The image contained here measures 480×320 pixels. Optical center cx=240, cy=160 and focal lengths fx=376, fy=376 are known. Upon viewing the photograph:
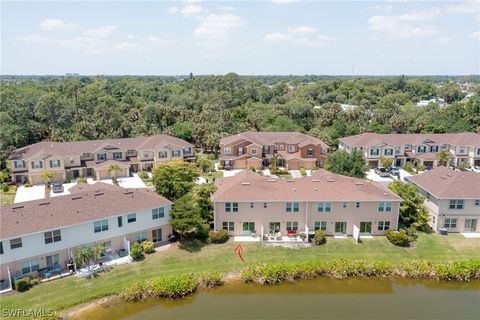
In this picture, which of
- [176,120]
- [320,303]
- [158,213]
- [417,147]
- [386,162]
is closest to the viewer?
[320,303]

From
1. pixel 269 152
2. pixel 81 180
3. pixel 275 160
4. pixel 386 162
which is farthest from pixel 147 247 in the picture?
pixel 386 162

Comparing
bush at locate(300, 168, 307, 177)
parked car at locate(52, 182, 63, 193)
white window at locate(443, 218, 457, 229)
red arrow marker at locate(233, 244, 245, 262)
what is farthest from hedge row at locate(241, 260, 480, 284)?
parked car at locate(52, 182, 63, 193)

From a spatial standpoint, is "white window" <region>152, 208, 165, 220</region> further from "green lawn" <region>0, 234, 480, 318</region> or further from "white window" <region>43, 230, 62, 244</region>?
"white window" <region>43, 230, 62, 244</region>

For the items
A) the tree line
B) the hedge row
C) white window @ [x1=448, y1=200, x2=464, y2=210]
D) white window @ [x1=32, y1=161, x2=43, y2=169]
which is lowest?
the hedge row

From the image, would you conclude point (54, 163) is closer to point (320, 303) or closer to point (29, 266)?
point (29, 266)

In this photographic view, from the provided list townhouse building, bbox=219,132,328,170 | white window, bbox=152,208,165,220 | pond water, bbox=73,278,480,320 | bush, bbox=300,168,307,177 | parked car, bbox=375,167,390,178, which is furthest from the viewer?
townhouse building, bbox=219,132,328,170
